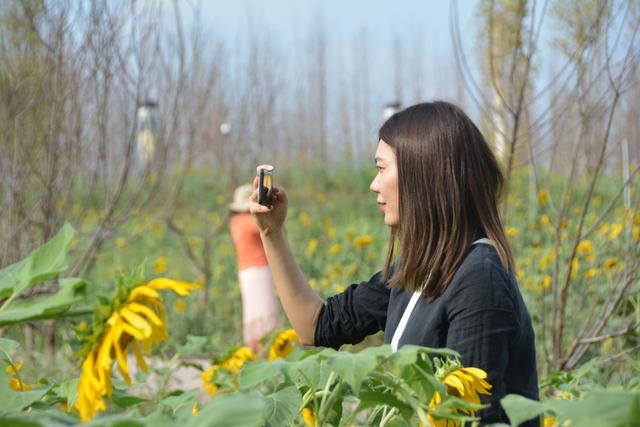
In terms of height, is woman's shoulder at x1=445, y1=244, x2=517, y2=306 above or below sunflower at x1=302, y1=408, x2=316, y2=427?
above

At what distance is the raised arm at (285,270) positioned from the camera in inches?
70.2

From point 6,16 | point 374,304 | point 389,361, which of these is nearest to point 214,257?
point 6,16

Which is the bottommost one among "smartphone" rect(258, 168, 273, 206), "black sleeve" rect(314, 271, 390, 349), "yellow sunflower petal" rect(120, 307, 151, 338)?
"black sleeve" rect(314, 271, 390, 349)

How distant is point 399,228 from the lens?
1.66 metres

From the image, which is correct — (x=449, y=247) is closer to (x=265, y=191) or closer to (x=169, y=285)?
(x=265, y=191)

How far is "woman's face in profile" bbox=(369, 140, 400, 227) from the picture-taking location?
5.36 feet

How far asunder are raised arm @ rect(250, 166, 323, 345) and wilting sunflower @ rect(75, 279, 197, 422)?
0.89m

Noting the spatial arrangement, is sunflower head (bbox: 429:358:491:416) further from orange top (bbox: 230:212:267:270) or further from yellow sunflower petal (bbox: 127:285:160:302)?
orange top (bbox: 230:212:267:270)

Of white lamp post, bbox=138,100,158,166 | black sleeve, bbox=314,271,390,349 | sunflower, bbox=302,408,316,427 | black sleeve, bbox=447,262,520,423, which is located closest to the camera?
sunflower, bbox=302,408,316,427

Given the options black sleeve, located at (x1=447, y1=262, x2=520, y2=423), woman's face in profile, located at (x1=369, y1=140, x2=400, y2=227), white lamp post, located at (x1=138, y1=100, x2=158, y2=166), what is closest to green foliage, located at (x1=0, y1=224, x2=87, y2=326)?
black sleeve, located at (x1=447, y1=262, x2=520, y2=423)

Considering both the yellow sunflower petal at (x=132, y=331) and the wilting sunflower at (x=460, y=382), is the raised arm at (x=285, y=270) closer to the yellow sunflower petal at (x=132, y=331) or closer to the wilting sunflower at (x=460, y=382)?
the wilting sunflower at (x=460, y=382)

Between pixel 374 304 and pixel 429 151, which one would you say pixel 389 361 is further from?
pixel 374 304

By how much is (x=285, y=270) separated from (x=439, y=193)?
0.40 metres

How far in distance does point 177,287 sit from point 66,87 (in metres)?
2.60
